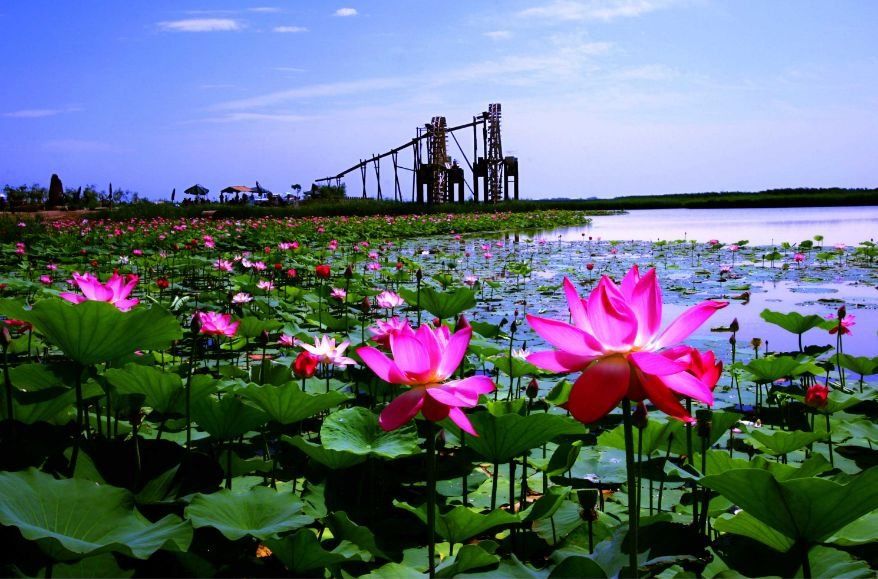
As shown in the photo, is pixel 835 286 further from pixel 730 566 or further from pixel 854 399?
pixel 730 566

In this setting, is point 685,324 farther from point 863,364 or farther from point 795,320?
point 795,320

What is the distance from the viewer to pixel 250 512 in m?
1.01

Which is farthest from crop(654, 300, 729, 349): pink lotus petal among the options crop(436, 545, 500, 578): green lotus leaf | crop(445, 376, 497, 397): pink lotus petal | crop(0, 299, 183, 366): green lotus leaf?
crop(0, 299, 183, 366): green lotus leaf

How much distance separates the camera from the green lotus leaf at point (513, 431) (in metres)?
1.15

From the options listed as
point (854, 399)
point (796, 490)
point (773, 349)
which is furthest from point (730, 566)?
point (773, 349)

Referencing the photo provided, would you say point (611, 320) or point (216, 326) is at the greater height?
point (611, 320)

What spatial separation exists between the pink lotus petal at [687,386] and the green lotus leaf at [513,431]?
0.48 metres

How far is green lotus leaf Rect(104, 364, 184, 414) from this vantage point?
1.28 m

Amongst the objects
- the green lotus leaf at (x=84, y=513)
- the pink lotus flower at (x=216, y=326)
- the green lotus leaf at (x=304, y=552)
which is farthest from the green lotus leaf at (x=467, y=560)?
the pink lotus flower at (x=216, y=326)

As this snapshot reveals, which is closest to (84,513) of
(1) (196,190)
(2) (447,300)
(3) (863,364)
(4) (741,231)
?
(2) (447,300)

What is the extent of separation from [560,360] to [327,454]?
2.27 ft

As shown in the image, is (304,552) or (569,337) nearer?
(569,337)

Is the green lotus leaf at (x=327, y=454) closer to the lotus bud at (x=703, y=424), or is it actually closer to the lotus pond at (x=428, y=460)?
the lotus pond at (x=428, y=460)

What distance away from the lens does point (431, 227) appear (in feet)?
38.7
